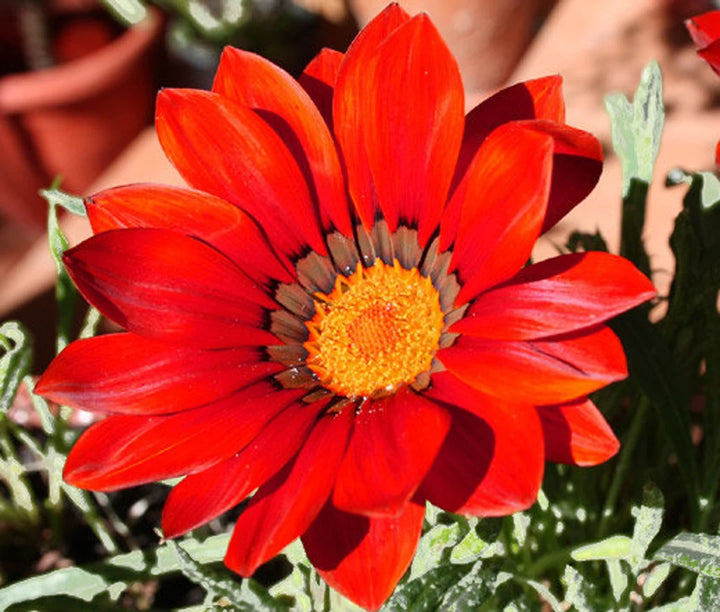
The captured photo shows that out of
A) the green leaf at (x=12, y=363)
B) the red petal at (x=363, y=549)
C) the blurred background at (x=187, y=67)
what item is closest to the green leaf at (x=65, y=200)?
the green leaf at (x=12, y=363)

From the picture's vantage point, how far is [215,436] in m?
0.58

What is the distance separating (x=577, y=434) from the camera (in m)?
0.53

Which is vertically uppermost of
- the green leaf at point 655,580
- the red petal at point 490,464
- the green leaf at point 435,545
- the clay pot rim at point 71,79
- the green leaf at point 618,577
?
the clay pot rim at point 71,79

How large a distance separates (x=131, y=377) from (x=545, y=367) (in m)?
0.25

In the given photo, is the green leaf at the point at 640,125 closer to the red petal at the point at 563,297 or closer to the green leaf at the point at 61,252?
the red petal at the point at 563,297

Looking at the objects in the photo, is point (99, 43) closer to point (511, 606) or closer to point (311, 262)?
point (311, 262)

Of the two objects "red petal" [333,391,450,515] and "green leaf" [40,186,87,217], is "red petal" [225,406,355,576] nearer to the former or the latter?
"red petal" [333,391,450,515]

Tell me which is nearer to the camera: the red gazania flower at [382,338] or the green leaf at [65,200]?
the red gazania flower at [382,338]

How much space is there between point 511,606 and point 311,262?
296 millimetres

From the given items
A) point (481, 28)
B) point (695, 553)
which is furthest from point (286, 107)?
point (481, 28)

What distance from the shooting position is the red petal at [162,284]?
58 centimetres

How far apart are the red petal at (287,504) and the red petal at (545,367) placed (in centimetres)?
9

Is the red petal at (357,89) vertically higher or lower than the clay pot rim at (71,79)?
lower

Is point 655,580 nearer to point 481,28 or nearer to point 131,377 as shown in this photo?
point 131,377
